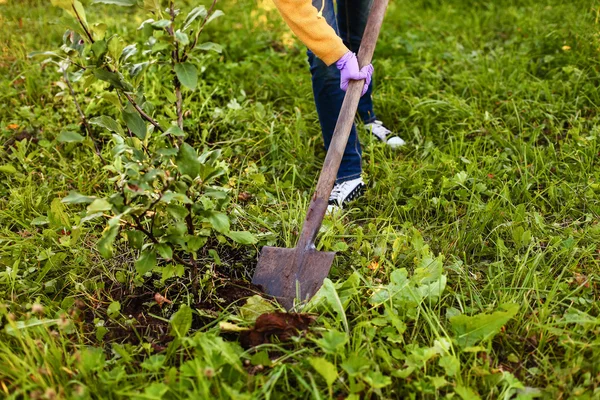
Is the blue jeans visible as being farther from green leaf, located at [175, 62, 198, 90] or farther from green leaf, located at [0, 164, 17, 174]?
green leaf, located at [0, 164, 17, 174]

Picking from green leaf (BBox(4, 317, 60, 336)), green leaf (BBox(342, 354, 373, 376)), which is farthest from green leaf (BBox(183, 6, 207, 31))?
green leaf (BBox(342, 354, 373, 376))

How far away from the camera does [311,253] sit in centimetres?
208

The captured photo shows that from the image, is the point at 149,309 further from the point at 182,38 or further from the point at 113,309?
the point at 182,38

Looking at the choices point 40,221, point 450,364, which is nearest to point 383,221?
point 450,364

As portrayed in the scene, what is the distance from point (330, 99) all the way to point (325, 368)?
132 cm

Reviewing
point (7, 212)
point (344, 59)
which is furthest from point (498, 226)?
point (7, 212)

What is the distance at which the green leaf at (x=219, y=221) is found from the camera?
1.74 meters

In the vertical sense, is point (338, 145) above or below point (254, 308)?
above

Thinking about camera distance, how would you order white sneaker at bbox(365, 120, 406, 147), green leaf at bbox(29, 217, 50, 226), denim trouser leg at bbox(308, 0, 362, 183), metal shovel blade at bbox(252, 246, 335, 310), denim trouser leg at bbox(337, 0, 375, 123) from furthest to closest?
white sneaker at bbox(365, 120, 406, 147) → denim trouser leg at bbox(337, 0, 375, 123) → denim trouser leg at bbox(308, 0, 362, 183) → green leaf at bbox(29, 217, 50, 226) → metal shovel blade at bbox(252, 246, 335, 310)

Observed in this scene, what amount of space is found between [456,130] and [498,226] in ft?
3.00

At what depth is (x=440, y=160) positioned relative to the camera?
2695 millimetres

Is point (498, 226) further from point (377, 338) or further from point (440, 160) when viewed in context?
point (377, 338)

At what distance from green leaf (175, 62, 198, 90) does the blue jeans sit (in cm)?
79

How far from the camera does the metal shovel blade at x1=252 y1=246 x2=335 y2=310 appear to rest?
1975 millimetres
